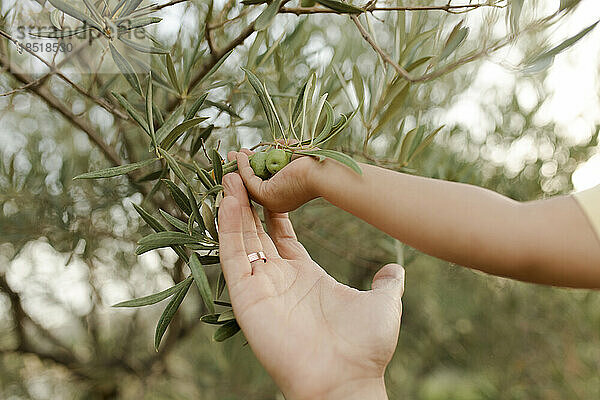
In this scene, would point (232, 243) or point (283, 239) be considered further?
point (283, 239)

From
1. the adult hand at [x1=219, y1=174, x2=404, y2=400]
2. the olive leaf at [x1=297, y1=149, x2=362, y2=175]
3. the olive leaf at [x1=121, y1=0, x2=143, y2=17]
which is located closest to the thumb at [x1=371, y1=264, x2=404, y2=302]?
the adult hand at [x1=219, y1=174, x2=404, y2=400]

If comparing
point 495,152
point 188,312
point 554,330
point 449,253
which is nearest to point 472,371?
point 554,330

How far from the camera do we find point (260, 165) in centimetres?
61

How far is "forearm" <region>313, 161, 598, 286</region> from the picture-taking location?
0.49 meters

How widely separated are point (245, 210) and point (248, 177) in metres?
0.04

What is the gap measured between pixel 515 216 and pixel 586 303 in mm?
1201

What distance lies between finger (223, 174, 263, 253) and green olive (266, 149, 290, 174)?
4 centimetres

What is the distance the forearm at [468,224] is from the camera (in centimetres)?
49

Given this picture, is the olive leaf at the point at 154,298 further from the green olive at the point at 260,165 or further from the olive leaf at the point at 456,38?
the olive leaf at the point at 456,38

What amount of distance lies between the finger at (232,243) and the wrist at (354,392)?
139 mm

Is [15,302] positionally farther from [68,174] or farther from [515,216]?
[515,216]

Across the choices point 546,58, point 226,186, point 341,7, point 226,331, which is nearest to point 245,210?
point 226,186

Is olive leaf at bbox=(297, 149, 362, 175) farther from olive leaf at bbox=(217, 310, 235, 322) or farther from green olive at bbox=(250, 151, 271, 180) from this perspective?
olive leaf at bbox=(217, 310, 235, 322)

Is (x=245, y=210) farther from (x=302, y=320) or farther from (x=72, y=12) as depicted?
(x=72, y=12)
